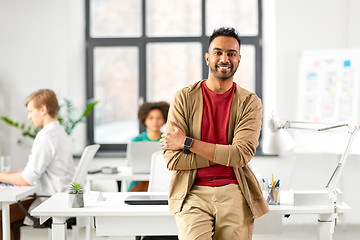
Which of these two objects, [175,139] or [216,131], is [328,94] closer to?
[216,131]

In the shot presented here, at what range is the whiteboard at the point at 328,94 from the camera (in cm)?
518

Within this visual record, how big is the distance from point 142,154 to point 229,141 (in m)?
1.65

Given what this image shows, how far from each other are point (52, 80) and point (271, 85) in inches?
96.5

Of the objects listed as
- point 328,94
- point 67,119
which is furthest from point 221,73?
point 67,119

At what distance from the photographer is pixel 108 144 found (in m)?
6.18

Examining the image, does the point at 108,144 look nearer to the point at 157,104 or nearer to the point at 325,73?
the point at 157,104

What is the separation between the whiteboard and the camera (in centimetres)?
518

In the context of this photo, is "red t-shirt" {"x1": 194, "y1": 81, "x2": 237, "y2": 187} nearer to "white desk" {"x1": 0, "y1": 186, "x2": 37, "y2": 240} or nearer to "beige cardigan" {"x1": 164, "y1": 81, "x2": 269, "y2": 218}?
"beige cardigan" {"x1": 164, "y1": 81, "x2": 269, "y2": 218}

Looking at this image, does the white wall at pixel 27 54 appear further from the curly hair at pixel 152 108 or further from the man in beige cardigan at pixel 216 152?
the man in beige cardigan at pixel 216 152

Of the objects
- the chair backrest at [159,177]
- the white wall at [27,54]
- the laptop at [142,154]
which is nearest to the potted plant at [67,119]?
the white wall at [27,54]

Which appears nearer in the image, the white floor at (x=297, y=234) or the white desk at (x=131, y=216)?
the white desk at (x=131, y=216)

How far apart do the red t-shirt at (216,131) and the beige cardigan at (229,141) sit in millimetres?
26

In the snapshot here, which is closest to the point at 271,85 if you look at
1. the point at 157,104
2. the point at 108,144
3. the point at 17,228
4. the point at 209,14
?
the point at 209,14

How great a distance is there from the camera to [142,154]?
13.5 ft
